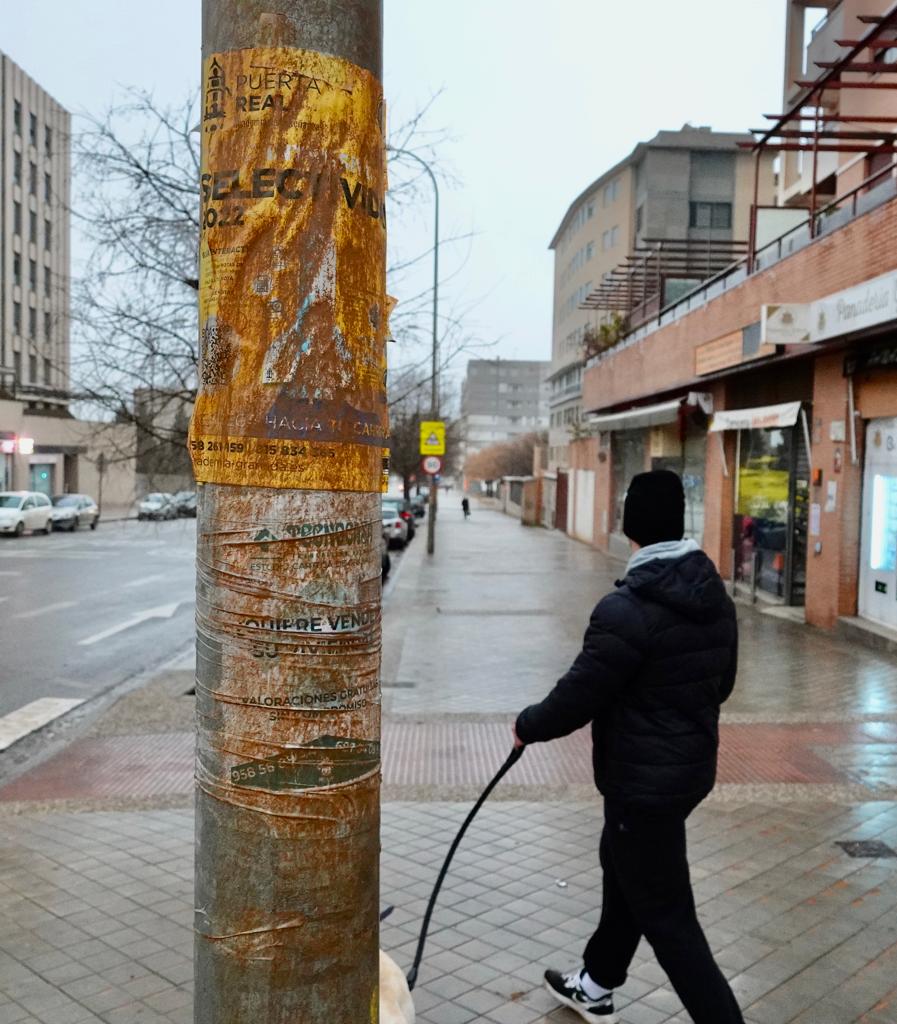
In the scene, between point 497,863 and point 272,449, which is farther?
point 497,863

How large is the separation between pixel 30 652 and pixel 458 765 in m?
7.15

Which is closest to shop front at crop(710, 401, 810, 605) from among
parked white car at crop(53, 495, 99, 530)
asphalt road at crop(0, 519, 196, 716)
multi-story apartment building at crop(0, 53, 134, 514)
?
asphalt road at crop(0, 519, 196, 716)

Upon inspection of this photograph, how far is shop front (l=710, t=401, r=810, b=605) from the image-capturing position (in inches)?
→ 591

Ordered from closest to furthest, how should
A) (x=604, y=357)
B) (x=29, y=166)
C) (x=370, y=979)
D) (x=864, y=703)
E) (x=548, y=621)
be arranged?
1. (x=370, y=979)
2. (x=864, y=703)
3. (x=548, y=621)
4. (x=604, y=357)
5. (x=29, y=166)

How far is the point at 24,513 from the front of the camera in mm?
34906

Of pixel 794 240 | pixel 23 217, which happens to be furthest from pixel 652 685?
pixel 23 217

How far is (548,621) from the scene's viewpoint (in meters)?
14.6

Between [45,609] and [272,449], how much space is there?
15145 millimetres

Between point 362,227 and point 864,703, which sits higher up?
point 362,227

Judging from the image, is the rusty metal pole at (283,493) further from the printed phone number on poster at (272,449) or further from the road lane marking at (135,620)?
the road lane marking at (135,620)

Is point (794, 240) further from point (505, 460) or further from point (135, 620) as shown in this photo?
point (505, 460)

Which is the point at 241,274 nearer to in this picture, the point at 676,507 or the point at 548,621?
the point at 676,507

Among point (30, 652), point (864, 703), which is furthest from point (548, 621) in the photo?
point (30, 652)

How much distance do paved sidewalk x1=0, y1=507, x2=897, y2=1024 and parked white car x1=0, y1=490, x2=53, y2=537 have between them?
26975mm
